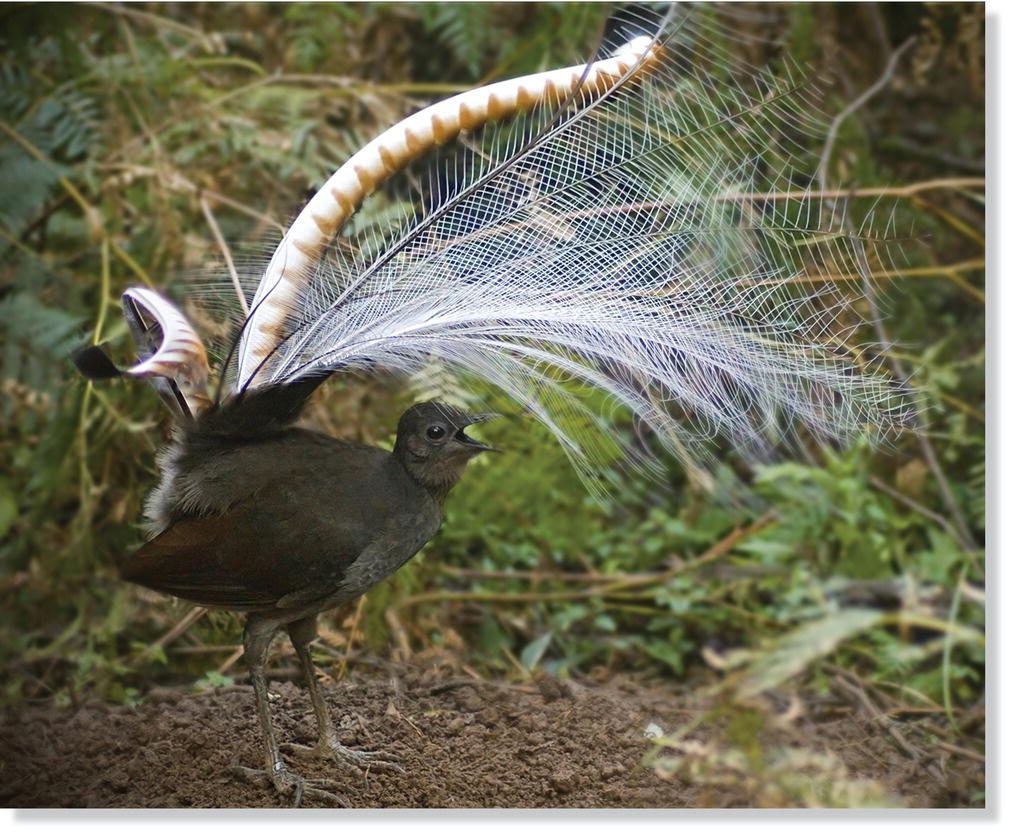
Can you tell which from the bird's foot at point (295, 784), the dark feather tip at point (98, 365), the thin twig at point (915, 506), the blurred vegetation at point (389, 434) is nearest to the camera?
the dark feather tip at point (98, 365)

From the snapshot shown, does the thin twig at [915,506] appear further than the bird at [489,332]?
Yes

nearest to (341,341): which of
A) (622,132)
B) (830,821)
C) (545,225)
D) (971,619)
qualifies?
(545,225)

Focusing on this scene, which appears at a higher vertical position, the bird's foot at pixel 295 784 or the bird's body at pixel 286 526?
the bird's body at pixel 286 526

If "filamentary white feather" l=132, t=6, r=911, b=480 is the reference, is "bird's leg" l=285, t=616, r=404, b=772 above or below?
below

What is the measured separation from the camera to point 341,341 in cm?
156

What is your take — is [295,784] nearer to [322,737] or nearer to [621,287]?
[322,737]

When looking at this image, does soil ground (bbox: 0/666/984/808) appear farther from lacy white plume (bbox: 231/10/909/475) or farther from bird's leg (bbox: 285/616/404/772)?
lacy white plume (bbox: 231/10/909/475)

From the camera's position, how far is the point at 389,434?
6.91 feet

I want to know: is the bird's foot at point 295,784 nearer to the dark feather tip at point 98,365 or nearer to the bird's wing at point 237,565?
the bird's wing at point 237,565

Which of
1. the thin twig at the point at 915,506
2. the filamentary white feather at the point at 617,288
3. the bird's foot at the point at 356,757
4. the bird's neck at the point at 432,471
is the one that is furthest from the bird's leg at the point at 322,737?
the thin twig at the point at 915,506

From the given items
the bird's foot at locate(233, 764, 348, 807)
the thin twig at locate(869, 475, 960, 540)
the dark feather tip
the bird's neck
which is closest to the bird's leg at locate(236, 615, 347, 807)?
the bird's foot at locate(233, 764, 348, 807)

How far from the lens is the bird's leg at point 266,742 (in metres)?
1.59

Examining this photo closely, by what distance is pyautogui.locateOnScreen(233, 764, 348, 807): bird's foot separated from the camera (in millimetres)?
1591

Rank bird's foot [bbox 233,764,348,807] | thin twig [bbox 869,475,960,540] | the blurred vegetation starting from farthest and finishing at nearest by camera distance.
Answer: thin twig [bbox 869,475,960,540] < the blurred vegetation < bird's foot [bbox 233,764,348,807]
